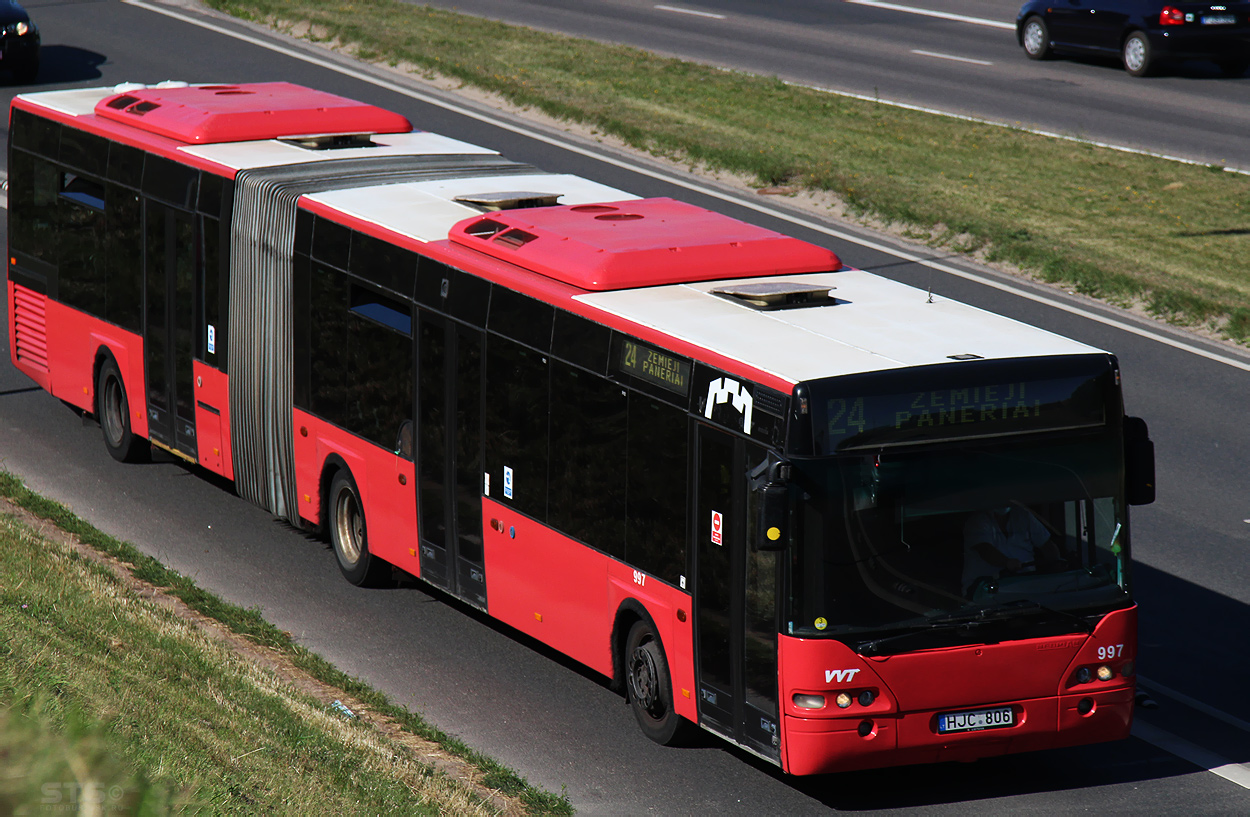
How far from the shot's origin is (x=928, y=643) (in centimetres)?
862

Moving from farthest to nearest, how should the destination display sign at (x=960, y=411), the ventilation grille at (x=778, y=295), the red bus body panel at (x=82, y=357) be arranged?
the red bus body panel at (x=82, y=357) < the ventilation grille at (x=778, y=295) < the destination display sign at (x=960, y=411)

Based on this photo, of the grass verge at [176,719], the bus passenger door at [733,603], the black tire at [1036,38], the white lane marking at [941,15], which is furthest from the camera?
the white lane marking at [941,15]

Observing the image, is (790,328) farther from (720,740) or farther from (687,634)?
(720,740)

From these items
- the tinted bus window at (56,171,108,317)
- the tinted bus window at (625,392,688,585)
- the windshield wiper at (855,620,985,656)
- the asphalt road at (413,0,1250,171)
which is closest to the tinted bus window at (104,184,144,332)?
the tinted bus window at (56,171,108,317)

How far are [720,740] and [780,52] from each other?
2557cm

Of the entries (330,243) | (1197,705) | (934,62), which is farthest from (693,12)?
(1197,705)

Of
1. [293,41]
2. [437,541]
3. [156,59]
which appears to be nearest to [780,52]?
[293,41]

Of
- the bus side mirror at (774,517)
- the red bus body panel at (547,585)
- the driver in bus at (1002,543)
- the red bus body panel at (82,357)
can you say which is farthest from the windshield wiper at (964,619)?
the red bus body panel at (82,357)

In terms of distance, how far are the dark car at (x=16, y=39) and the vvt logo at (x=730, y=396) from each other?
23.3 m

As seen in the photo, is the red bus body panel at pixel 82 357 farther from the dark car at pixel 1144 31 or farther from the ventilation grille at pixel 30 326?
the dark car at pixel 1144 31

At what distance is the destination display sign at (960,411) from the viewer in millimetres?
8461

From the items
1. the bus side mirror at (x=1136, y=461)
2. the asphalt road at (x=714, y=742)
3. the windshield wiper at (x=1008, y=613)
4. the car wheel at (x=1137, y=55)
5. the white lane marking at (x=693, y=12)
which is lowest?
the asphalt road at (x=714, y=742)

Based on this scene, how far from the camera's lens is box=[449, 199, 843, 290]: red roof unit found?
10.5 metres

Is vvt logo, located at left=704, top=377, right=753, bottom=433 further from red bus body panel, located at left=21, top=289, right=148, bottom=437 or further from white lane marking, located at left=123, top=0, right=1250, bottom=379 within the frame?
white lane marking, located at left=123, top=0, right=1250, bottom=379
